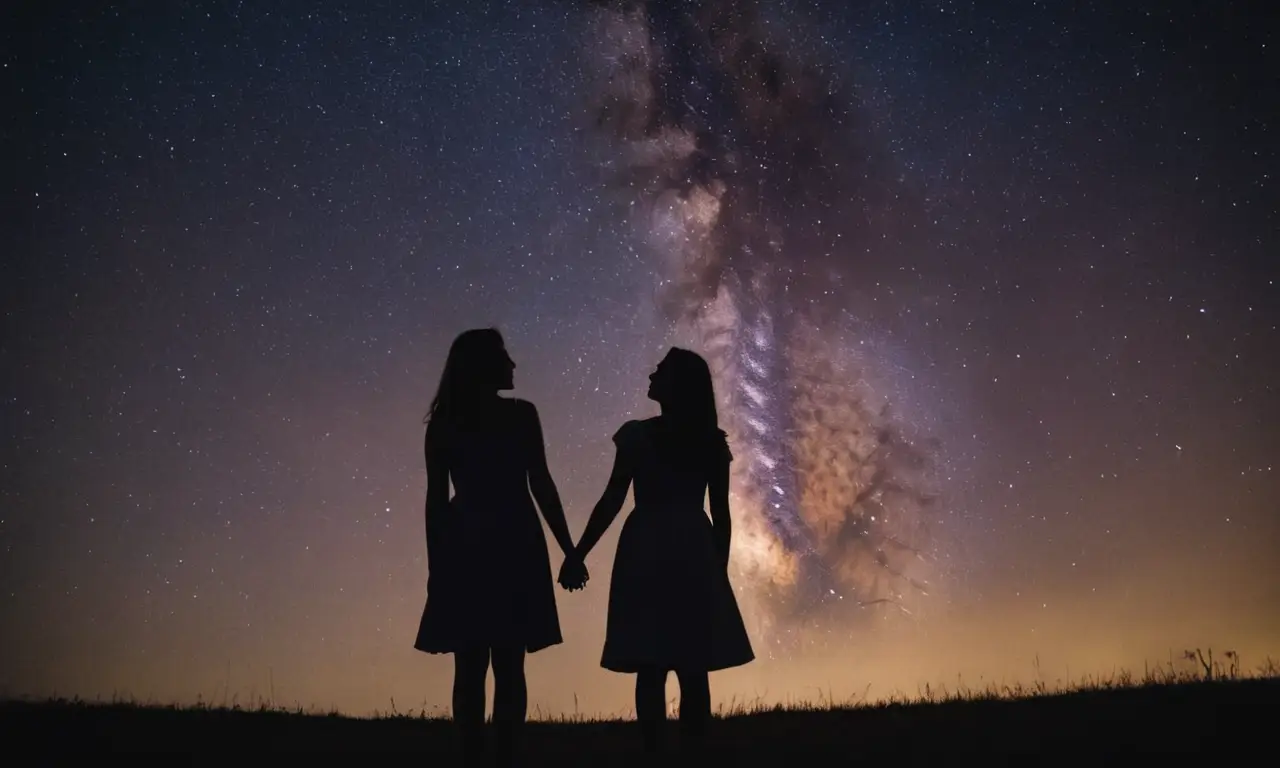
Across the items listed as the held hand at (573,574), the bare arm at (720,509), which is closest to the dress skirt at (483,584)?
the held hand at (573,574)

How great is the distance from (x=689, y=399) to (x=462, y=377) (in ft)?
4.15

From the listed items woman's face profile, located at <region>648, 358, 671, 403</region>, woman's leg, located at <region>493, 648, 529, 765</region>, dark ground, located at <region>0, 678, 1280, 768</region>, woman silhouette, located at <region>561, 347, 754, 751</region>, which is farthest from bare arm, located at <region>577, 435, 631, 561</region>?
dark ground, located at <region>0, 678, 1280, 768</region>

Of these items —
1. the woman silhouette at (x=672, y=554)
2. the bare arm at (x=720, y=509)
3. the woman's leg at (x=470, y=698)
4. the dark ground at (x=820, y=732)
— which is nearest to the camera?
the woman's leg at (x=470, y=698)

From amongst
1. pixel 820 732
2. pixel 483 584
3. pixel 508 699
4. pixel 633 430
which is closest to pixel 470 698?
pixel 508 699

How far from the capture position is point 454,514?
5.23 m

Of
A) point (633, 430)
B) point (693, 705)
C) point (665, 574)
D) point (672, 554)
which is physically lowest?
point (693, 705)

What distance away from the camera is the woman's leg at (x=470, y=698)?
509cm

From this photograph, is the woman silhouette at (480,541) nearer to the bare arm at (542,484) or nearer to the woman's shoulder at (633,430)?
the bare arm at (542,484)

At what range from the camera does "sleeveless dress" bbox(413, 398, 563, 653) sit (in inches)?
204

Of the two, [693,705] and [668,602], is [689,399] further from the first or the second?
[693,705]

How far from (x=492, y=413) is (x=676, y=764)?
2.16 m

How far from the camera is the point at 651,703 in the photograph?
5.47m

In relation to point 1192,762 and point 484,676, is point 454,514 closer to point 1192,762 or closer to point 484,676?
point 484,676

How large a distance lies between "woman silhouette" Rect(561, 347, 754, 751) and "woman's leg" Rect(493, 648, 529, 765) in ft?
1.70
